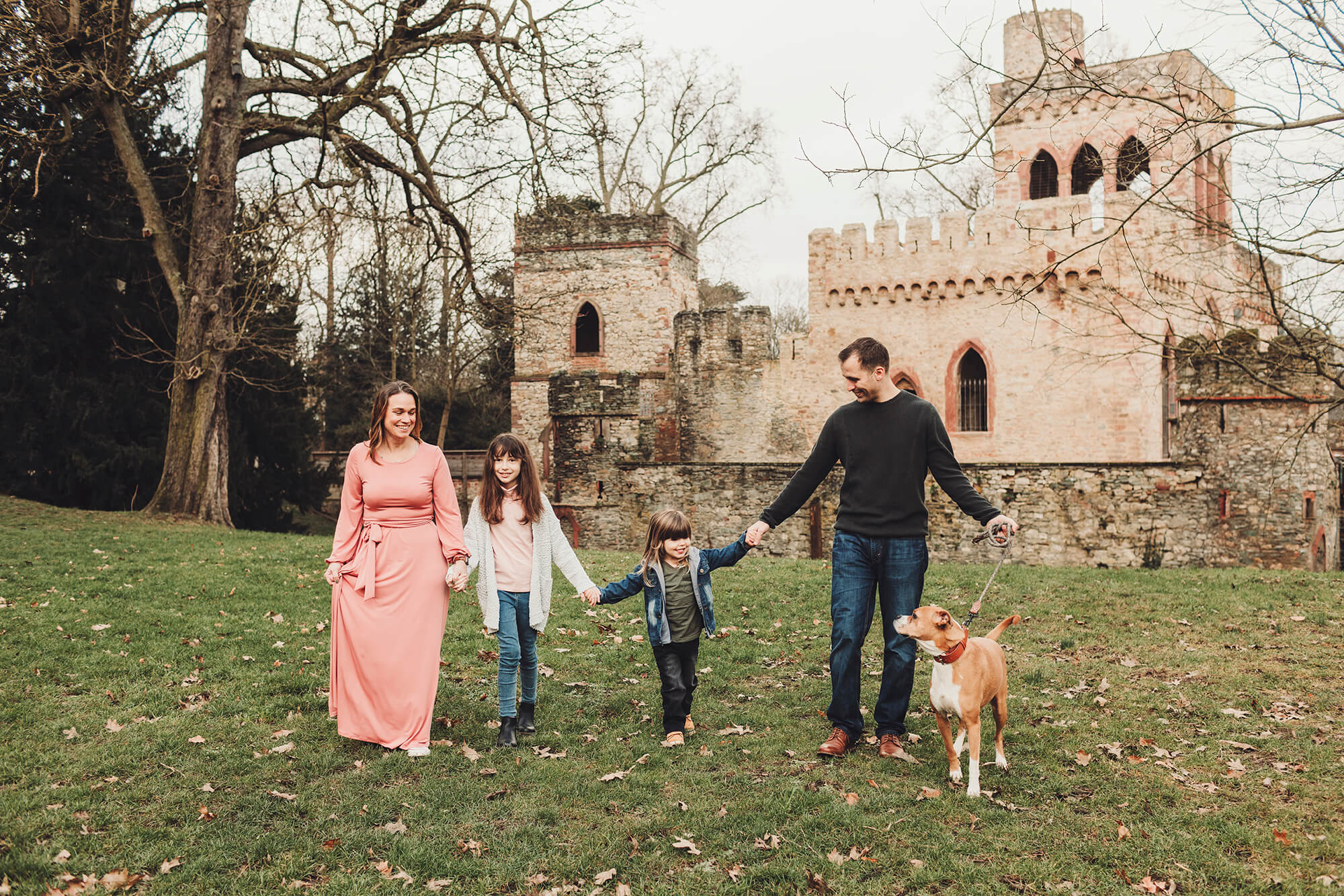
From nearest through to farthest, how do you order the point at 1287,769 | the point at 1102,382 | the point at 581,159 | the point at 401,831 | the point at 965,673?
the point at 401,831, the point at 965,673, the point at 1287,769, the point at 581,159, the point at 1102,382

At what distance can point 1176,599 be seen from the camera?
9.20 m

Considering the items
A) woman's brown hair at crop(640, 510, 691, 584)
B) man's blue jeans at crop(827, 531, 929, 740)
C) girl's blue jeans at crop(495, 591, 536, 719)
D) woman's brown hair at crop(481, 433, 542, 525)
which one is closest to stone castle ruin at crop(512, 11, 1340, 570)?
man's blue jeans at crop(827, 531, 929, 740)

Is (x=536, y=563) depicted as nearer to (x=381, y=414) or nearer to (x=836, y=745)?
(x=381, y=414)

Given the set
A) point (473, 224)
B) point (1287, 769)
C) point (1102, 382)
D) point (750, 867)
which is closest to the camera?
point (750, 867)

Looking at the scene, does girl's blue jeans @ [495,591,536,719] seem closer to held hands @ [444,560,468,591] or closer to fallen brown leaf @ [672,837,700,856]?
held hands @ [444,560,468,591]

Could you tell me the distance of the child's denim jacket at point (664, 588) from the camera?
5176 mm

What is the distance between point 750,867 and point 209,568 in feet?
26.0

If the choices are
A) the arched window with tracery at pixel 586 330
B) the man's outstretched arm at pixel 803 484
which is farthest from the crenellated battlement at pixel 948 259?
the man's outstretched arm at pixel 803 484

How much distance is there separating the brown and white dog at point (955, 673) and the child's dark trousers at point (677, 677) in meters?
1.31

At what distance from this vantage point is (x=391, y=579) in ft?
16.6

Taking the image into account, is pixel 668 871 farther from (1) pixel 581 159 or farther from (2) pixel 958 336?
(2) pixel 958 336

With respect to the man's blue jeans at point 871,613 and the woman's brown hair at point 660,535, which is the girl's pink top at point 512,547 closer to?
the woman's brown hair at point 660,535

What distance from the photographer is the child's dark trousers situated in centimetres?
523

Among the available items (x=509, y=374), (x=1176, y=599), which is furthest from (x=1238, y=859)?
(x=509, y=374)
